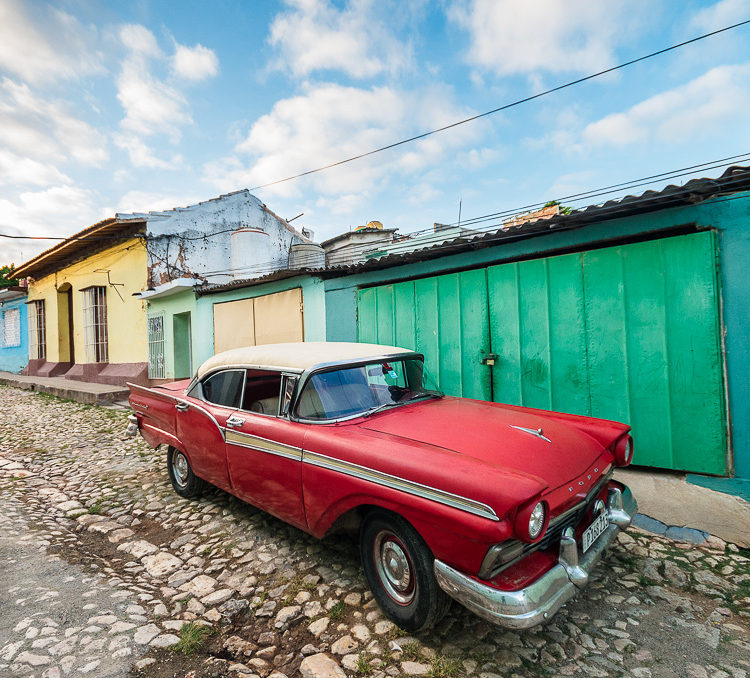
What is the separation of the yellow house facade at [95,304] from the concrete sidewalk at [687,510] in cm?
1224

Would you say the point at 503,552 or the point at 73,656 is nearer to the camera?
the point at 503,552

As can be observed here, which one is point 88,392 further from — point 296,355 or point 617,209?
point 617,209

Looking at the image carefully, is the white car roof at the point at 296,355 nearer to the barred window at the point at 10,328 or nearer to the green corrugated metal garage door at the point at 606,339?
the green corrugated metal garage door at the point at 606,339

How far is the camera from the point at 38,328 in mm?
17484

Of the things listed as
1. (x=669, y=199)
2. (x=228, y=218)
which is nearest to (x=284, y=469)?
(x=669, y=199)

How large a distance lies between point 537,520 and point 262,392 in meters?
2.12

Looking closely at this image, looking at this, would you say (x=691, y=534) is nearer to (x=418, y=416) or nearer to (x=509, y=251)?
(x=418, y=416)

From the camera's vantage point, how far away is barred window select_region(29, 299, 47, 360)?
17.3m

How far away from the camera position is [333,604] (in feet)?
7.97

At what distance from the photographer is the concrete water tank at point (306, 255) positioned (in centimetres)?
1590

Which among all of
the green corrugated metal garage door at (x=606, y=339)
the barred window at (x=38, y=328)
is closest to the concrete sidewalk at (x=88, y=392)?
the barred window at (x=38, y=328)

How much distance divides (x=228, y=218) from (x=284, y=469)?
1321cm

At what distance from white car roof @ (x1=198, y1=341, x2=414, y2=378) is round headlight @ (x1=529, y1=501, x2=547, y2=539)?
1.61 meters

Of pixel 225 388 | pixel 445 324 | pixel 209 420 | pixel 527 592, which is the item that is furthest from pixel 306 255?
pixel 527 592
